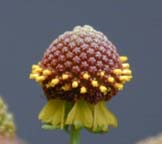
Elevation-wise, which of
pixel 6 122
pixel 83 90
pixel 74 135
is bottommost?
pixel 6 122

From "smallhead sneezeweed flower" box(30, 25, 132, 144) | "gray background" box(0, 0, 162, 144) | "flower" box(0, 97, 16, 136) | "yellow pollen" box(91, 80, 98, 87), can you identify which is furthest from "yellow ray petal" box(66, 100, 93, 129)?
"gray background" box(0, 0, 162, 144)

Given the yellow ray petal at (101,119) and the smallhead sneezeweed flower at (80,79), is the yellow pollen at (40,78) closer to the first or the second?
the smallhead sneezeweed flower at (80,79)

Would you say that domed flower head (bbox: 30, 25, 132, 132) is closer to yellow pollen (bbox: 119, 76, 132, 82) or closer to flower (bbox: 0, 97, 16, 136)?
yellow pollen (bbox: 119, 76, 132, 82)

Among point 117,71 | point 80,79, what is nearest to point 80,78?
point 80,79

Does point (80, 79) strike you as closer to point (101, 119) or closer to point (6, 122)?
point (101, 119)

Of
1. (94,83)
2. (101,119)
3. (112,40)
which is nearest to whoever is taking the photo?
(94,83)

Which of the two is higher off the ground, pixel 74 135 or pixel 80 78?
pixel 80 78

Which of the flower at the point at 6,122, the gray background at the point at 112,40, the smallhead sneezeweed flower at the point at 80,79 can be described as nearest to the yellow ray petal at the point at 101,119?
the smallhead sneezeweed flower at the point at 80,79

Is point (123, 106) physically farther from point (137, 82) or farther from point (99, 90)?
point (99, 90)
